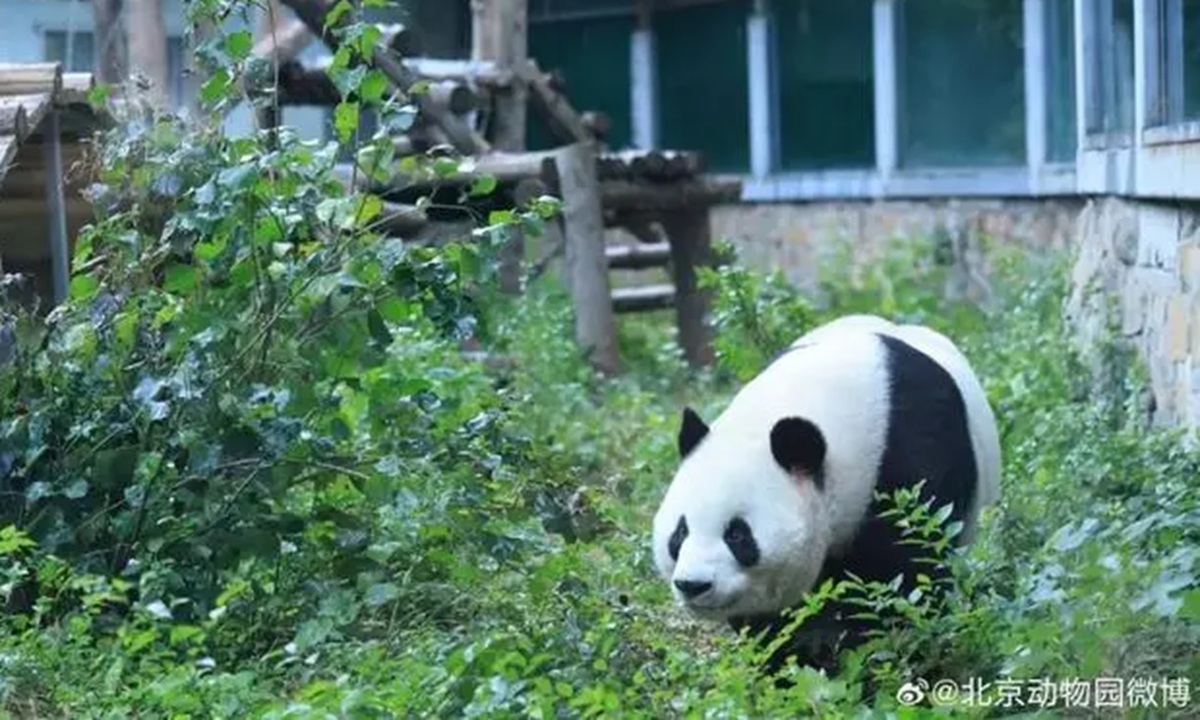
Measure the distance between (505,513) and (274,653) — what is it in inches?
31.5

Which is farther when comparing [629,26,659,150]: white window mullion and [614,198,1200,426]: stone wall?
Result: [629,26,659,150]: white window mullion

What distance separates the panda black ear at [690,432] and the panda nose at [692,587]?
48cm

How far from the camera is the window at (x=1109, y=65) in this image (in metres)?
8.79

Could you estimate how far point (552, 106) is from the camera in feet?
43.5

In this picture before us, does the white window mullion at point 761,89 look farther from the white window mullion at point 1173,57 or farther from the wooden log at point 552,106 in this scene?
the white window mullion at point 1173,57

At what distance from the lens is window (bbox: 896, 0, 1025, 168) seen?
46.8ft

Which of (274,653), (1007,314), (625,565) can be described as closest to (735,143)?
(1007,314)

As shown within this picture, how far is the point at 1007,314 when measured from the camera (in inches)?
460

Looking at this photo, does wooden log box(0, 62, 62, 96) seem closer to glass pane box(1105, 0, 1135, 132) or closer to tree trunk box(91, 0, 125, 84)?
glass pane box(1105, 0, 1135, 132)

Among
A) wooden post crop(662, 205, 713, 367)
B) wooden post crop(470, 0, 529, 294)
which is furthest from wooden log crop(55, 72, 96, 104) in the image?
wooden post crop(662, 205, 713, 367)

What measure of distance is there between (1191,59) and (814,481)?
122 inches

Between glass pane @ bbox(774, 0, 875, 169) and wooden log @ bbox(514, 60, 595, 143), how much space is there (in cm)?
296

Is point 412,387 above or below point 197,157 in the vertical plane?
below

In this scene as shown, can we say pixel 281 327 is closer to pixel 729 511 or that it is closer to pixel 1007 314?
pixel 729 511
